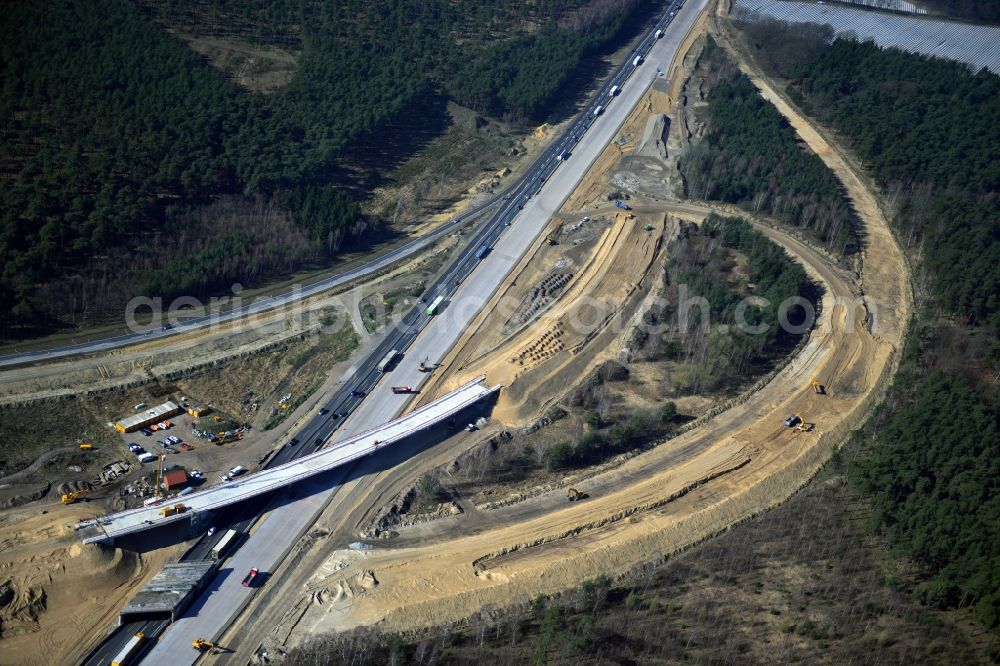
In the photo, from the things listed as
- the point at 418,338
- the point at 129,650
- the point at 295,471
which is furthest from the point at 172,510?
the point at 418,338

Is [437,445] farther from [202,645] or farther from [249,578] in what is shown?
[202,645]

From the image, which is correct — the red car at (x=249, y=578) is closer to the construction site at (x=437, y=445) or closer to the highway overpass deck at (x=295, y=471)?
the construction site at (x=437, y=445)

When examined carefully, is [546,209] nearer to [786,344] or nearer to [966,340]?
[786,344]

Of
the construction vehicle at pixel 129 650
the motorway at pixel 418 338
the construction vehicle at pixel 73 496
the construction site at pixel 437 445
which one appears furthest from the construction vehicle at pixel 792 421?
the construction vehicle at pixel 73 496

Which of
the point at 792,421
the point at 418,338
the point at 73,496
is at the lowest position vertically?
the point at 73,496

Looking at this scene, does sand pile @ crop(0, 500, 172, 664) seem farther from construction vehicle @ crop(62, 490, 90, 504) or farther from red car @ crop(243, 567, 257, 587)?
red car @ crop(243, 567, 257, 587)

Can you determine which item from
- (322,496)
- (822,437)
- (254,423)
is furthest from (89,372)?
(822,437)

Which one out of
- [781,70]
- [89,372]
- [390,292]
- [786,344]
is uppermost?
[781,70]
